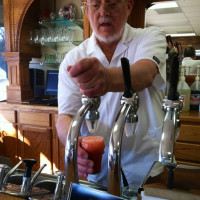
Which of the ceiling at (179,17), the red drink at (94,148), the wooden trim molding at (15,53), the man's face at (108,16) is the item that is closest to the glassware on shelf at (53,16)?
the wooden trim molding at (15,53)

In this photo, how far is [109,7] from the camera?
963 mm

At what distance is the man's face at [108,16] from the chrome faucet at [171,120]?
65 centimetres

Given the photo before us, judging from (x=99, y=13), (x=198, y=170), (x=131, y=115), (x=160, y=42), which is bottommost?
(x=198, y=170)

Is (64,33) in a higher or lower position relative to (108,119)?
higher

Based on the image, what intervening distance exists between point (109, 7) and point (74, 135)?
685 millimetres

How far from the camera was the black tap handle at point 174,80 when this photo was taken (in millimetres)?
389

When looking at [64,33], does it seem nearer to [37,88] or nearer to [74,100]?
[37,88]

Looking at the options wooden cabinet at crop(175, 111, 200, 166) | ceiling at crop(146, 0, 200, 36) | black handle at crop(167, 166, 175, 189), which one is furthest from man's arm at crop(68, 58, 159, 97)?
Result: ceiling at crop(146, 0, 200, 36)

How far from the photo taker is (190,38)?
20.9ft

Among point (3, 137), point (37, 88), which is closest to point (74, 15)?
point (37, 88)

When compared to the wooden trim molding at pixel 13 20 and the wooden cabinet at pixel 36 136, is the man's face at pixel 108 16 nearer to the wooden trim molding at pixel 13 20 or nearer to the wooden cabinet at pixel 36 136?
the wooden cabinet at pixel 36 136

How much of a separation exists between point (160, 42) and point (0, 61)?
2776 mm

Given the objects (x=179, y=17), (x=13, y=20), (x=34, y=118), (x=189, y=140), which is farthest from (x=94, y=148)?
(x=179, y=17)

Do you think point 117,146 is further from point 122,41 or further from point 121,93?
point 122,41
